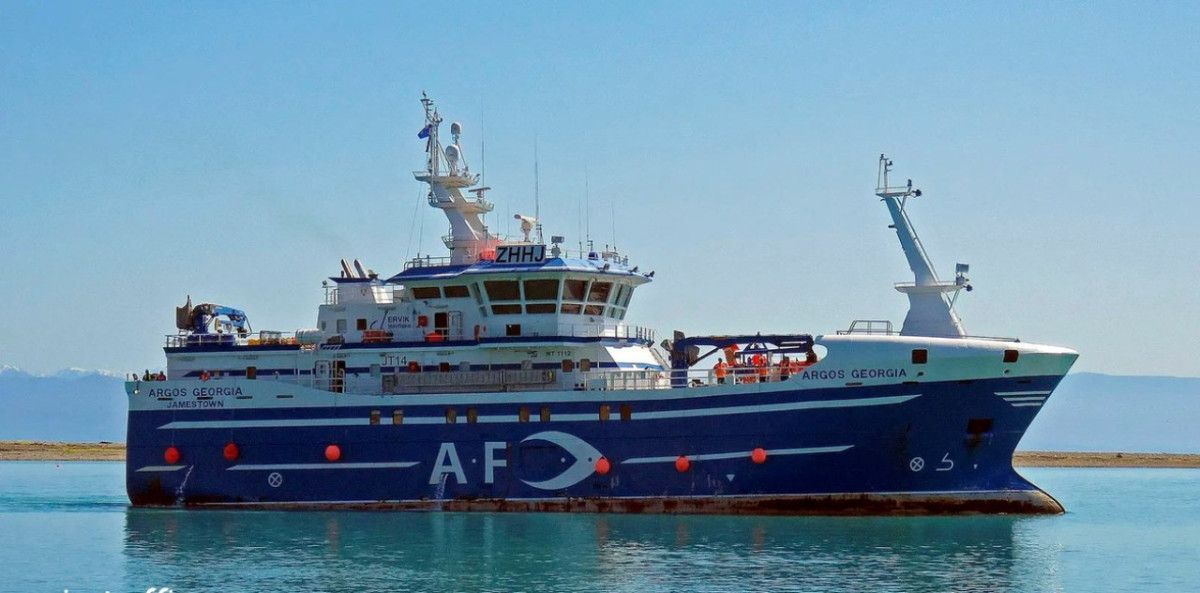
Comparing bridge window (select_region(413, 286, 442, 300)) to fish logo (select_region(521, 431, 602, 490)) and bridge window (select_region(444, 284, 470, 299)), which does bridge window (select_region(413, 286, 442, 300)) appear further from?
fish logo (select_region(521, 431, 602, 490))

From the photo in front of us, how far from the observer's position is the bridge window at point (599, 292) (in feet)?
132

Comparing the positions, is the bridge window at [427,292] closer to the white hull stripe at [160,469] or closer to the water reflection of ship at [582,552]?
the water reflection of ship at [582,552]

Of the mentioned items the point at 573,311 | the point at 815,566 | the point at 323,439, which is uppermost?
the point at 573,311

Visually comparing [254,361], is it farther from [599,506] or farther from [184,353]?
[599,506]

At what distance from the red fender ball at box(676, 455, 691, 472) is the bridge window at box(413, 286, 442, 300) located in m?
8.54

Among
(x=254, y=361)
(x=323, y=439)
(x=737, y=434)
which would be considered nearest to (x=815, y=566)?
(x=737, y=434)

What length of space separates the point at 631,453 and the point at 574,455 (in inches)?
59.6

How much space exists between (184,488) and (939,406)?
20687 millimetres

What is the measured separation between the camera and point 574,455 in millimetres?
38031

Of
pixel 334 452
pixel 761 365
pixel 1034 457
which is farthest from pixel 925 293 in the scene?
pixel 1034 457

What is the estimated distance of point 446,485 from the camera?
38.9 m

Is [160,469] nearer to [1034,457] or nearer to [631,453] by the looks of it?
[631,453]

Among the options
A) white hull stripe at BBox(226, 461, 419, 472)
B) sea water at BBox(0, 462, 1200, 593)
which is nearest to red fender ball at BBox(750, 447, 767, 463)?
sea water at BBox(0, 462, 1200, 593)

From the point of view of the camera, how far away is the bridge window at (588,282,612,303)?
132ft
